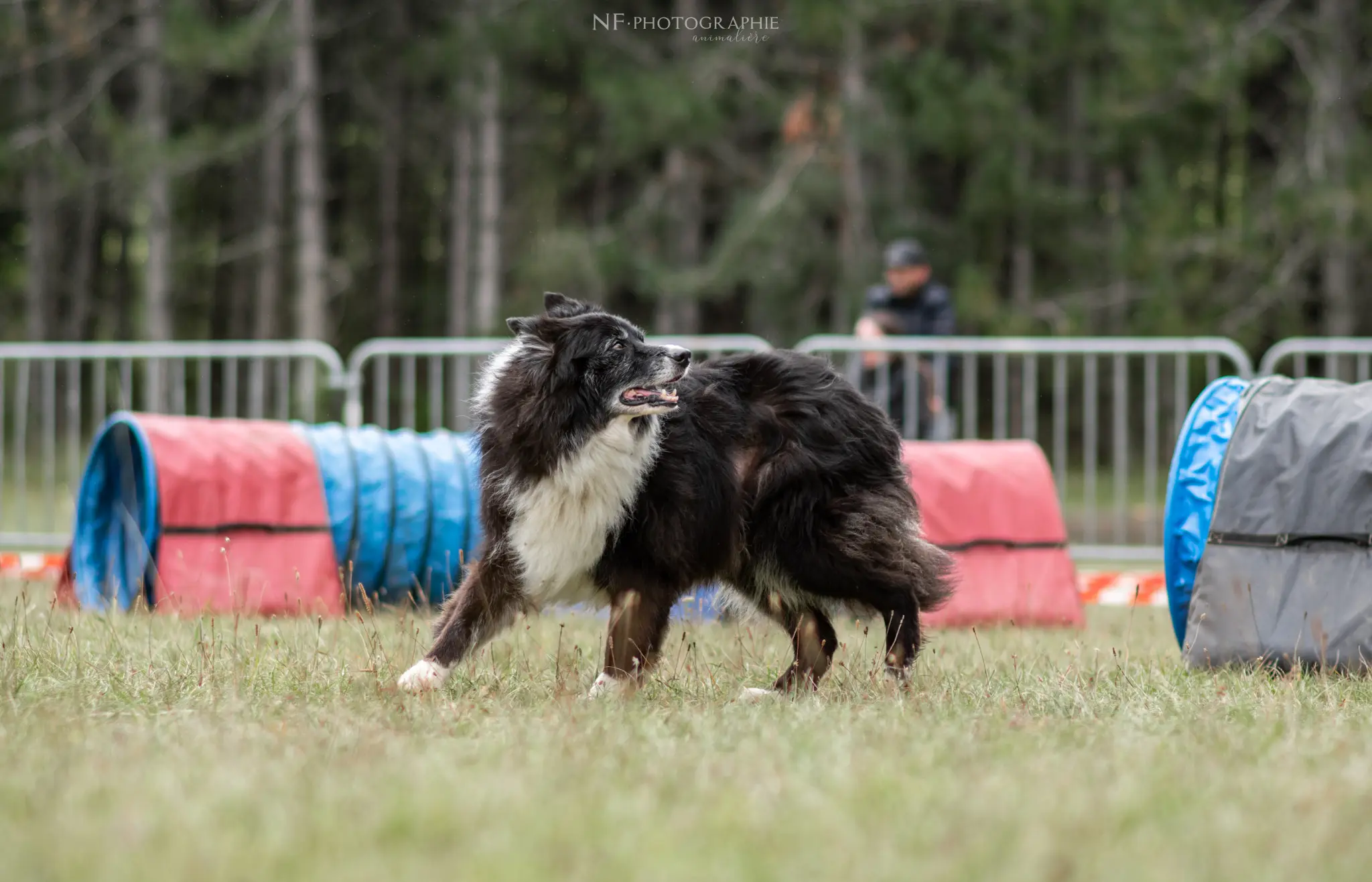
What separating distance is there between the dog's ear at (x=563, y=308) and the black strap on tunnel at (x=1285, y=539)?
2424mm

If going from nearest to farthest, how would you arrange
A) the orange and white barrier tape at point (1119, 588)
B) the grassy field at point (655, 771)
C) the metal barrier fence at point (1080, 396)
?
the grassy field at point (655, 771)
the orange and white barrier tape at point (1119, 588)
the metal barrier fence at point (1080, 396)

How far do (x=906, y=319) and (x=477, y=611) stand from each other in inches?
247

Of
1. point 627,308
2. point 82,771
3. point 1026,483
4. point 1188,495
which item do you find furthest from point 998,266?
point 82,771

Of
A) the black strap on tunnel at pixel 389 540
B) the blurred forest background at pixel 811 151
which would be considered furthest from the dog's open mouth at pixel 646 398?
the blurred forest background at pixel 811 151

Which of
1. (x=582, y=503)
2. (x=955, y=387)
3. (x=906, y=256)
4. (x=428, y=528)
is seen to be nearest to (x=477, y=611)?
(x=582, y=503)

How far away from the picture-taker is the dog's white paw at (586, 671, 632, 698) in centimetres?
449

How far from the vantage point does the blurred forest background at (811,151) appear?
16750mm

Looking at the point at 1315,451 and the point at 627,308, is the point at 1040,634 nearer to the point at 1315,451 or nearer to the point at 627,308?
the point at 1315,451

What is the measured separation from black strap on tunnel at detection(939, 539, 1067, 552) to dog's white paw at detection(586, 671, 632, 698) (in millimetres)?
3251

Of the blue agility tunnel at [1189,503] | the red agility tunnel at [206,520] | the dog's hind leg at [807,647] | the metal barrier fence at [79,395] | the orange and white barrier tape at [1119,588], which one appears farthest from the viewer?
the metal barrier fence at [79,395]

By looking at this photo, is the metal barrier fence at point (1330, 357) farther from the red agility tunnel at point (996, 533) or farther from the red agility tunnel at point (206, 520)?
the red agility tunnel at point (206, 520)

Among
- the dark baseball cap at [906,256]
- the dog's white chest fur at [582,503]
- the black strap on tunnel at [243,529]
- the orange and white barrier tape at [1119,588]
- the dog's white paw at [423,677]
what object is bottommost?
the orange and white barrier tape at [1119,588]

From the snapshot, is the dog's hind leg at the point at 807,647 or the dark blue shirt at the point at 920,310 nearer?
the dog's hind leg at the point at 807,647

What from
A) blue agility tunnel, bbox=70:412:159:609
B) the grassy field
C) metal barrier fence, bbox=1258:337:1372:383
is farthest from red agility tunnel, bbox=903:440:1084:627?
blue agility tunnel, bbox=70:412:159:609
